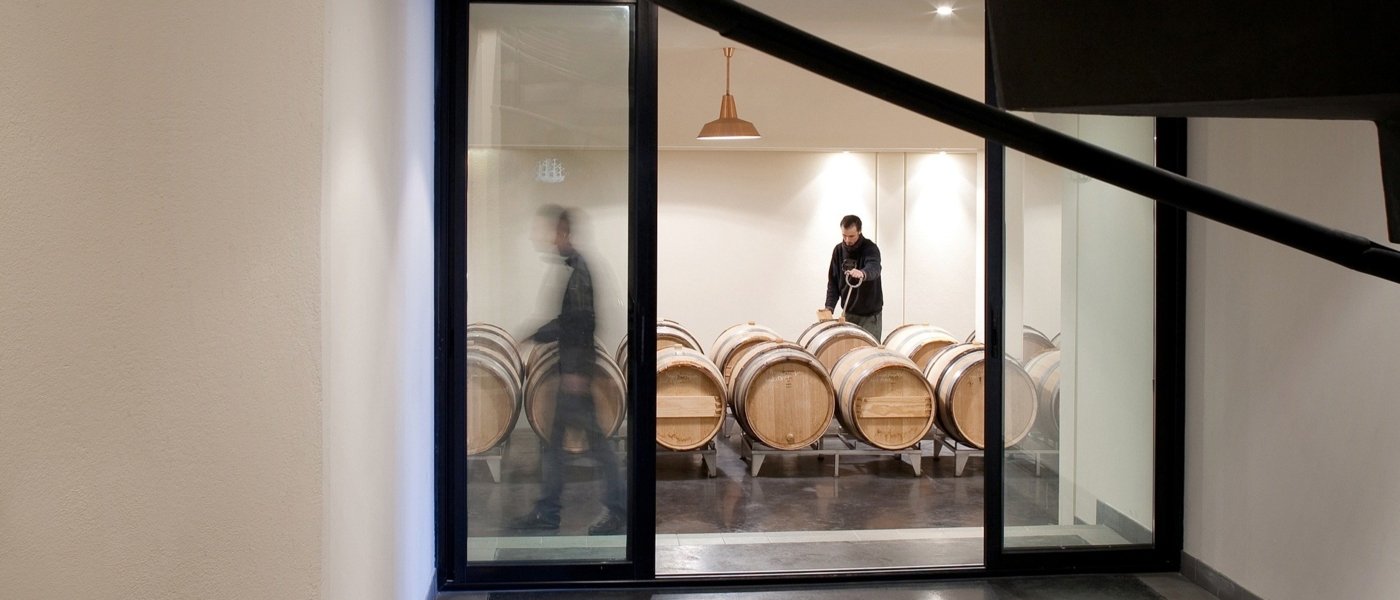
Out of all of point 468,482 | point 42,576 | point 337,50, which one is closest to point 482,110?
point 468,482

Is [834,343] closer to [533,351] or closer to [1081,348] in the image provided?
[1081,348]

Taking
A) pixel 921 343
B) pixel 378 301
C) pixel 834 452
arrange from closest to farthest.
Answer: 1. pixel 378 301
2. pixel 834 452
3. pixel 921 343

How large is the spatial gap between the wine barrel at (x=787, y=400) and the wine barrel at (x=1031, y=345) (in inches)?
78.8

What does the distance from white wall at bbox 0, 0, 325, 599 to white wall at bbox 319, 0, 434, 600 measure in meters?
0.15

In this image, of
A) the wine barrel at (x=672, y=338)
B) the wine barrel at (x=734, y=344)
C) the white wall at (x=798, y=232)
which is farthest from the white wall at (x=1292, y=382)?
the white wall at (x=798, y=232)

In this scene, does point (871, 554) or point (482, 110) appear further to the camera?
point (871, 554)

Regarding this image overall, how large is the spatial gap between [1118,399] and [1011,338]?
51cm

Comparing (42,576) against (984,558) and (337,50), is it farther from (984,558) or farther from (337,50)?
(984,558)

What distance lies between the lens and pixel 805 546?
5.30m

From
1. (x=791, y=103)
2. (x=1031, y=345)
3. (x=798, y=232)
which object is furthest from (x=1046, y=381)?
(x=798, y=232)

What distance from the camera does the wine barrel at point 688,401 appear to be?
6.44 metres

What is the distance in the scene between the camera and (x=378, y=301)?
3094 mm

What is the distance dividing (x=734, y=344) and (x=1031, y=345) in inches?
137

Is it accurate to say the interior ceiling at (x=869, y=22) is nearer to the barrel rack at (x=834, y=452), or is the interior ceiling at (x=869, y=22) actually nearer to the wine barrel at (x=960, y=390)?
the wine barrel at (x=960, y=390)
